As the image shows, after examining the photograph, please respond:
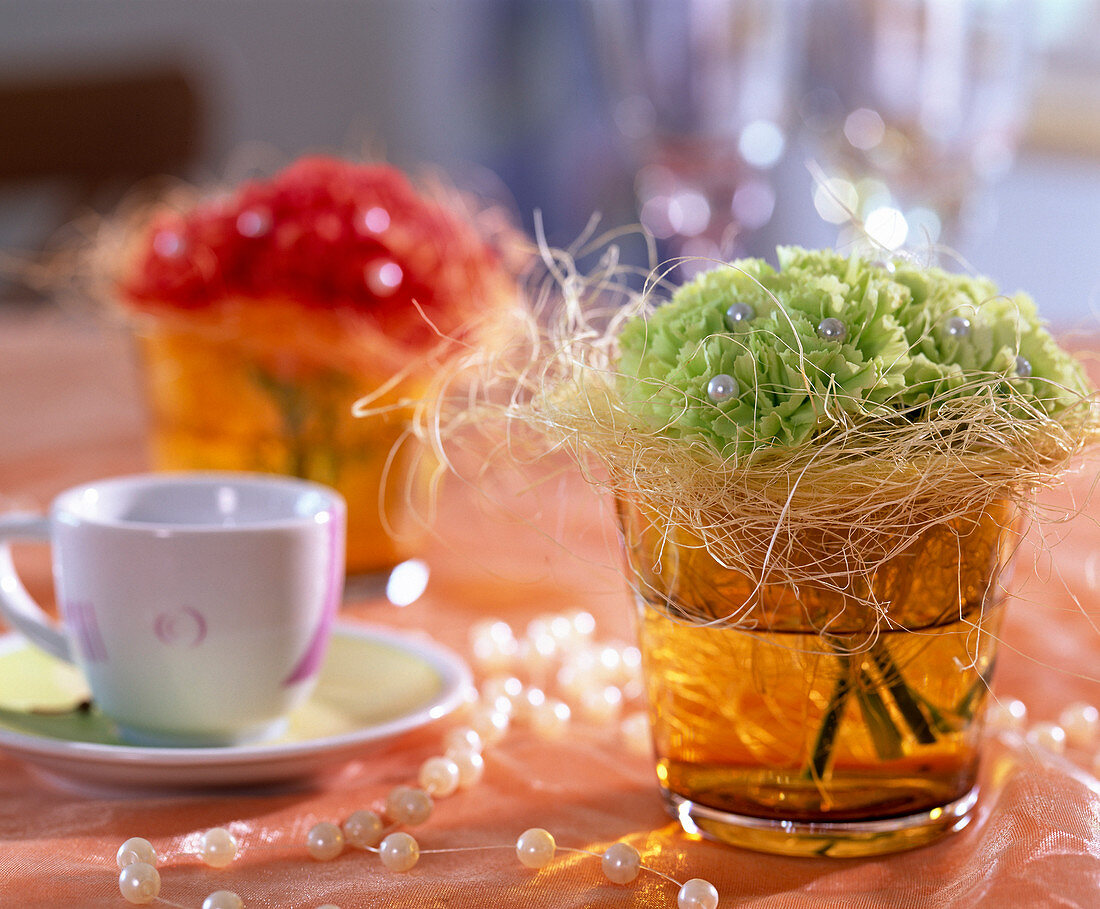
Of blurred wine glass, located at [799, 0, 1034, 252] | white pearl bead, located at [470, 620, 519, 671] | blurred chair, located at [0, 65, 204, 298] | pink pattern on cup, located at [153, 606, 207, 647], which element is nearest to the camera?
pink pattern on cup, located at [153, 606, 207, 647]

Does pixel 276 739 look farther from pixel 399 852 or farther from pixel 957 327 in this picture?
pixel 957 327

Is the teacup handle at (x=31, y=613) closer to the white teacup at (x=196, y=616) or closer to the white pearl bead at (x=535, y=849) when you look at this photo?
the white teacup at (x=196, y=616)

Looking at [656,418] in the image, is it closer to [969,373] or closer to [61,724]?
[969,373]

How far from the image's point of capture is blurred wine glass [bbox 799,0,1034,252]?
2.41 ft

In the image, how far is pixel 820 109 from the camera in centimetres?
88

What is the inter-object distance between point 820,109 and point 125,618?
0.65 meters

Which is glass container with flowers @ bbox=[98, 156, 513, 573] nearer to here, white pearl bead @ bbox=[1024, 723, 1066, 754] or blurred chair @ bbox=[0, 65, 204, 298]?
white pearl bead @ bbox=[1024, 723, 1066, 754]

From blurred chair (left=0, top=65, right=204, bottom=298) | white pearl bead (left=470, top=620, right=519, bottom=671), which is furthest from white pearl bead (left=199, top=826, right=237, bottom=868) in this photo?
blurred chair (left=0, top=65, right=204, bottom=298)

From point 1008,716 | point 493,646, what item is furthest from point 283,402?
point 1008,716

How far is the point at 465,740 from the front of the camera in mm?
448

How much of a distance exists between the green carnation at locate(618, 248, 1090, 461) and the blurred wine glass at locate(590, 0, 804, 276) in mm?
393

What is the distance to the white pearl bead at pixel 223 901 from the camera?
0.32m

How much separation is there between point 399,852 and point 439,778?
58mm

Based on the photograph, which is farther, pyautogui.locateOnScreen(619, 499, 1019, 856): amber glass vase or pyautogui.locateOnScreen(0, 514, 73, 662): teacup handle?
pyautogui.locateOnScreen(0, 514, 73, 662): teacup handle
